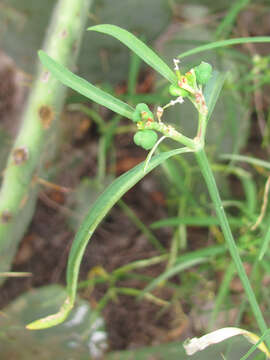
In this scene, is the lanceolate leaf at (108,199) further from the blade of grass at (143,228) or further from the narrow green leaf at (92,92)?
the blade of grass at (143,228)

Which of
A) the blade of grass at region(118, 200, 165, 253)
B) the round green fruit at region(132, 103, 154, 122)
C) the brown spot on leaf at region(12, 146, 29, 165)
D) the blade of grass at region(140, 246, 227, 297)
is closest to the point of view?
the round green fruit at region(132, 103, 154, 122)

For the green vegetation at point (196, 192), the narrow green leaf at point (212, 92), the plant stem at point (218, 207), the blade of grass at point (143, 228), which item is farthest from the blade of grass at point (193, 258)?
the narrow green leaf at point (212, 92)

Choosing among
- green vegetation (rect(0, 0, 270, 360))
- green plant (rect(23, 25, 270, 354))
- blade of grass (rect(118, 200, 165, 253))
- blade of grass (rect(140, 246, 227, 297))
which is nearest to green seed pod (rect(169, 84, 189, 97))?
green plant (rect(23, 25, 270, 354))

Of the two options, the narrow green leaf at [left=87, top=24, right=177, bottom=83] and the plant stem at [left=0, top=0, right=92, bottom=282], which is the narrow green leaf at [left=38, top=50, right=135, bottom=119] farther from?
the plant stem at [left=0, top=0, right=92, bottom=282]

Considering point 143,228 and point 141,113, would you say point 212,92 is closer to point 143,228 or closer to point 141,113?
point 141,113

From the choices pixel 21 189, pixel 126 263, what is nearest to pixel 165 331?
pixel 126 263

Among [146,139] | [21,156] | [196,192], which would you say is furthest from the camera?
[196,192]

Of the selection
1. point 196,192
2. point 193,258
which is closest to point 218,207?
point 193,258

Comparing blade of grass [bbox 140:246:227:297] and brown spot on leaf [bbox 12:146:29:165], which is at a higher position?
brown spot on leaf [bbox 12:146:29:165]
